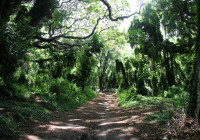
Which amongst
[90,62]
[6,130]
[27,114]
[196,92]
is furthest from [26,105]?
[90,62]

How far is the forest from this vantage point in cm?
421

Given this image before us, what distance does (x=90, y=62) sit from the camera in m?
15.3

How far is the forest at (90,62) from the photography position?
4.21 metres

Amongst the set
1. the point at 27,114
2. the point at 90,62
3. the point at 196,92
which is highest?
the point at 90,62

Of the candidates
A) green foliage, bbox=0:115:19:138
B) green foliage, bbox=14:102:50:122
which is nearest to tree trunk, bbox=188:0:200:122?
green foliage, bbox=0:115:19:138

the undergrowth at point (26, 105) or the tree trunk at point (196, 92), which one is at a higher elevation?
the tree trunk at point (196, 92)

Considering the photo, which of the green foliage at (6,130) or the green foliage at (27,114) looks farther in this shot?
the green foliage at (27,114)

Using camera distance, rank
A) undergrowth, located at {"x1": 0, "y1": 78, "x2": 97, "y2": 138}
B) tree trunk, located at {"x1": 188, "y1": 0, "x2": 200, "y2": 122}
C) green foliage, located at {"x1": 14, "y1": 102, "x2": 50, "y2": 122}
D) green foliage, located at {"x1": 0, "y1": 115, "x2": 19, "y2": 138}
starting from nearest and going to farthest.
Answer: green foliage, located at {"x1": 0, "y1": 115, "x2": 19, "y2": 138} < tree trunk, located at {"x1": 188, "y1": 0, "x2": 200, "y2": 122} < undergrowth, located at {"x1": 0, "y1": 78, "x2": 97, "y2": 138} < green foliage, located at {"x1": 14, "y1": 102, "x2": 50, "y2": 122}

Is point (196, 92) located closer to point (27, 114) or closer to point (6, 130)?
point (6, 130)

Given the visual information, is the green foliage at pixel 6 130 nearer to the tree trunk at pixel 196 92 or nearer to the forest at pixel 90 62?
the forest at pixel 90 62

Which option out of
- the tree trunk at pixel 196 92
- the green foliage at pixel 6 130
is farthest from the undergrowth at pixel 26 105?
the tree trunk at pixel 196 92

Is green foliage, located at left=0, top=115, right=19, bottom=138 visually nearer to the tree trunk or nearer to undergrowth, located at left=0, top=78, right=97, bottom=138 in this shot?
undergrowth, located at left=0, top=78, right=97, bottom=138

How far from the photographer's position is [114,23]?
577 inches

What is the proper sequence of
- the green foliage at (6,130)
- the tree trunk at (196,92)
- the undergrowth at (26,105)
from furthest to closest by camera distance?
1. the undergrowth at (26,105)
2. the tree trunk at (196,92)
3. the green foliage at (6,130)
